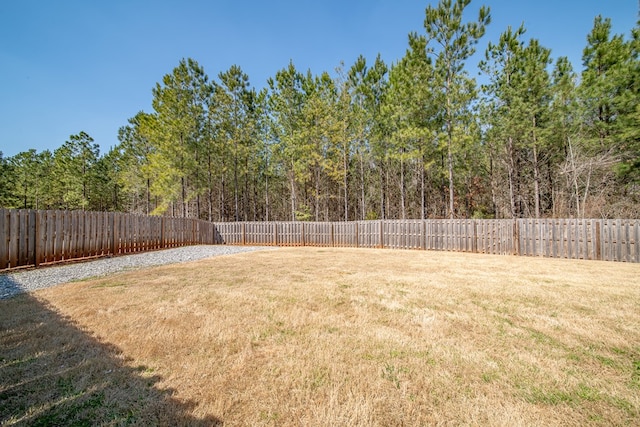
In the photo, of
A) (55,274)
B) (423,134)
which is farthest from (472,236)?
(55,274)

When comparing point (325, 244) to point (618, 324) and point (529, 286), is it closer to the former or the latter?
point (529, 286)

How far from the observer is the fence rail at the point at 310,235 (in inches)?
294

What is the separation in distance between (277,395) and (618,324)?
13.5 ft

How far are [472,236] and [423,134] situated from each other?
23.3 feet

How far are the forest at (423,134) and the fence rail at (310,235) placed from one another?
3769mm

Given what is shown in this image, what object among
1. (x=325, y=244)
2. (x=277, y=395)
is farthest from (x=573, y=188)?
(x=277, y=395)

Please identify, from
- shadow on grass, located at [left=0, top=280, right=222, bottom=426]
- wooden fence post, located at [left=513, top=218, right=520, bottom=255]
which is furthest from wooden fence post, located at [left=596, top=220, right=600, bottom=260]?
shadow on grass, located at [left=0, top=280, right=222, bottom=426]

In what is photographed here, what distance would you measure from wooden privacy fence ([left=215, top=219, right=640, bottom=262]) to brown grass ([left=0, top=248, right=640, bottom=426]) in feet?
17.6

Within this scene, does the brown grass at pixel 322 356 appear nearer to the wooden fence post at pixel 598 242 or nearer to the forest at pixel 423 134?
the wooden fence post at pixel 598 242

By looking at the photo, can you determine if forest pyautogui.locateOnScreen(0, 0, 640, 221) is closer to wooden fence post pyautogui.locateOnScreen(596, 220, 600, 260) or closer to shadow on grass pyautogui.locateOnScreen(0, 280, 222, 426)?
wooden fence post pyautogui.locateOnScreen(596, 220, 600, 260)

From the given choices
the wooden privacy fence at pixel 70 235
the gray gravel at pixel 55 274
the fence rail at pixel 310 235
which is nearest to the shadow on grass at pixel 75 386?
the gray gravel at pixel 55 274

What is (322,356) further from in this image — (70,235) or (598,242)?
(598,242)

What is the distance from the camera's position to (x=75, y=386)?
2.04 metres

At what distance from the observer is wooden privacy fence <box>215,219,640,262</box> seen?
28.4 feet
